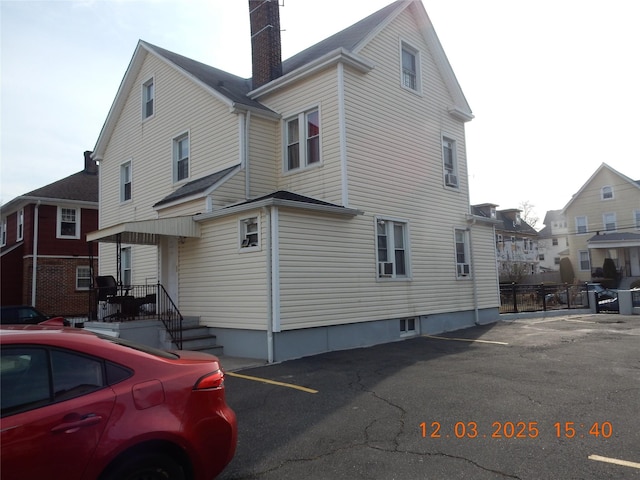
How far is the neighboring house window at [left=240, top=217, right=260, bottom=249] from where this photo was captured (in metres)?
10.7

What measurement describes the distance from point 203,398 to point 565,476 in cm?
320

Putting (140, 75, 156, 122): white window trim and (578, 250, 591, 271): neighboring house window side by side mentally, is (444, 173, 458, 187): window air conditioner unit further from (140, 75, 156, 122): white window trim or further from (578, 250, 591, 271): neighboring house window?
(578, 250, 591, 271): neighboring house window

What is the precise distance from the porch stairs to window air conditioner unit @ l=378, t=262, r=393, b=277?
15.4ft

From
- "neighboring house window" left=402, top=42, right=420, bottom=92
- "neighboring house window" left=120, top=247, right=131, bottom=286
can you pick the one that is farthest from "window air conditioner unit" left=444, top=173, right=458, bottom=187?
"neighboring house window" left=120, top=247, right=131, bottom=286

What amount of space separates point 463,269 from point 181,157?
10.5 m

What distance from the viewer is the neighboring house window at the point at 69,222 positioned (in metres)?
24.1

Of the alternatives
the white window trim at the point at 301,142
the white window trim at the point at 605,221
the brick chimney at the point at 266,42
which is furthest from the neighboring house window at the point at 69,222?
the white window trim at the point at 605,221

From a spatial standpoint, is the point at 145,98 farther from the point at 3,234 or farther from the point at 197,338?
the point at 3,234

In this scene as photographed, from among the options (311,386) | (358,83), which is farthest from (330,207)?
(311,386)

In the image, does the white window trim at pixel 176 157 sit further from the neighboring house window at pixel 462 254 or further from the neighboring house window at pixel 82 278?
the neighboring house window at pixel 82 278

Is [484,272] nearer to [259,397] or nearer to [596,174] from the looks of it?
[259,397]

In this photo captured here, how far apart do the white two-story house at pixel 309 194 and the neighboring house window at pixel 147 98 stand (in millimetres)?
72

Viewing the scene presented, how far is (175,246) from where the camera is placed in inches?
525

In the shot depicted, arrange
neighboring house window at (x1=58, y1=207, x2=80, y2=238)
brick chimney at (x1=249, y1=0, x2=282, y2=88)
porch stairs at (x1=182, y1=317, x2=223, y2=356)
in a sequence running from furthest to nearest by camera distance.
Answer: neighboring house window at (x1=58, y1=207, x2=80, y2=238) < brick chimney at (x1=249, y1=0, x2=282, y2=88) < porch stairs at (x1=182, y1=317, x2=223, y2=356)
